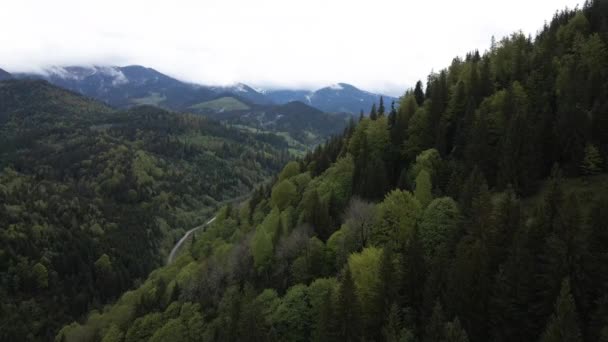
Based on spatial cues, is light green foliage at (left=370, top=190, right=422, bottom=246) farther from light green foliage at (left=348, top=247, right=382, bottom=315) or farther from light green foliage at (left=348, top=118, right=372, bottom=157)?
light green foliage at (left=348, top=118, right=372, bottom=157)

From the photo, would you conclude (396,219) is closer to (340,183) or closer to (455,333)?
(455,333)

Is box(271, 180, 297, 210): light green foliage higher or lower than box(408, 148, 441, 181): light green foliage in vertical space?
lower

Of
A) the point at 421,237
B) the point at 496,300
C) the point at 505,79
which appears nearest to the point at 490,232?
the point at 496,300

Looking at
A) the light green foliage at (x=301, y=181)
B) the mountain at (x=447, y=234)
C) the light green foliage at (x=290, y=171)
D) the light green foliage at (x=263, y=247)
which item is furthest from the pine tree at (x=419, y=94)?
the light green foliage at (x=263, y=247)

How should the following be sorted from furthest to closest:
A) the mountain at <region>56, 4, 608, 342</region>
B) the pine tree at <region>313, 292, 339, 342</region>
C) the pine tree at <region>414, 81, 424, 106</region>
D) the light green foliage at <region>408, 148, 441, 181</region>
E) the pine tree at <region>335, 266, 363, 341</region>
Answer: the pine tree at <region>414, 81, 424, 106</region> → the light green foliage at <region>408, 148, 441, 181</region> → the pine tree at <region>313, 292, 339, 342</region> → the pine tree at <region>335, 266, 363, 341</region> → the mountain at <region>56, 4, 608, 342</region>

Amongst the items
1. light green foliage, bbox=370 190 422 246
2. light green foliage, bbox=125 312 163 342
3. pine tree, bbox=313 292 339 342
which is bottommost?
light green foliage, bbox=125 312 163 342

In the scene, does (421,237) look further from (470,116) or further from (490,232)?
(470,116)

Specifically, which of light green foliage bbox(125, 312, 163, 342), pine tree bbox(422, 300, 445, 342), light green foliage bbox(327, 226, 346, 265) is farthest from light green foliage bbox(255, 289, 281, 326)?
light green foliage bbox(125, 312, 163, 342)
